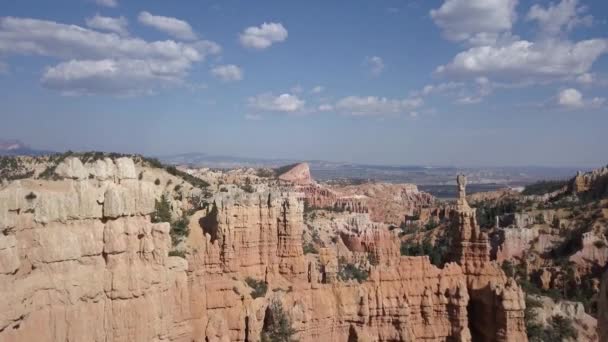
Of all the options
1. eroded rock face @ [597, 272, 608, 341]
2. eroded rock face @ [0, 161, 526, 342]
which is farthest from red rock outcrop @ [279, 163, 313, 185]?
eroded rock face @ [597, 272, 608, 341]

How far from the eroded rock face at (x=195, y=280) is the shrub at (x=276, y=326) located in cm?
32

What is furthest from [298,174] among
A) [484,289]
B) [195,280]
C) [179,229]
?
[195,280]

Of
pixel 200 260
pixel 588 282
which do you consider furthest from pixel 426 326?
pixel 588 282

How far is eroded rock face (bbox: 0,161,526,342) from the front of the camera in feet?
44.0

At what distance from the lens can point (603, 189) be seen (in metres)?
86.0

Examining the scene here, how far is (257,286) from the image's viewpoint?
29.5 m

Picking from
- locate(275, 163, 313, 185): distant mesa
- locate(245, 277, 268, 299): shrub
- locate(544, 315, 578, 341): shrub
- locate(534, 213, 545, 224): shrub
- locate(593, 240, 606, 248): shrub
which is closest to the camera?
locate(245, 277, 268, 299): shrub

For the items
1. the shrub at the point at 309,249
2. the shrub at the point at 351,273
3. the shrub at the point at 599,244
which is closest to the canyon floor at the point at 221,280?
the shrub at the point at 351,273

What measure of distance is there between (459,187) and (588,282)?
2939 centimetres

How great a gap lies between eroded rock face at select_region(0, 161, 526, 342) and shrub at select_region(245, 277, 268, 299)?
0.68m

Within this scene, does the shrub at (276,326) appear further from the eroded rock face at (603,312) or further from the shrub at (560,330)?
the shrub at (560,330)

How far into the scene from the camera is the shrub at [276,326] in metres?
22.0

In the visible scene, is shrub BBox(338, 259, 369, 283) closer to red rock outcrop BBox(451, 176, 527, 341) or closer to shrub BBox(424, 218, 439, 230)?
red rock outcrop BBox(451, 176, 527, 341)

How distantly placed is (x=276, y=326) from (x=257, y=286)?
291 inches
